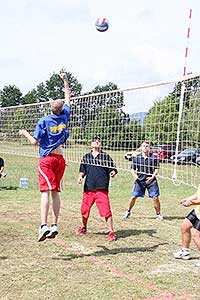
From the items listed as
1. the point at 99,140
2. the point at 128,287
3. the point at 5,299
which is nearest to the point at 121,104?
the point at 99,140

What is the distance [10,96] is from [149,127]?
8895 centimetres

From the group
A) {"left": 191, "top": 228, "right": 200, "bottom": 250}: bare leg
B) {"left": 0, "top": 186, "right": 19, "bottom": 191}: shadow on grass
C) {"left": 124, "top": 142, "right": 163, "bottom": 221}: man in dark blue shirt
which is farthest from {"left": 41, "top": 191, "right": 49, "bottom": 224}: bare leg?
{"left": 0, "top": 186, "right": 19, "bottom": 191}: shadow on grass

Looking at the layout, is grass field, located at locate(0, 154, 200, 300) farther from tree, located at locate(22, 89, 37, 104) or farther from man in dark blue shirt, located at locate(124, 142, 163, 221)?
tree, located at locate(22, 89, 37, 104)

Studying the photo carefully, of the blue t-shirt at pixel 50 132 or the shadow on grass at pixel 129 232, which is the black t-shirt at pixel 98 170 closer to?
the shadow on grass at pixel 129 232

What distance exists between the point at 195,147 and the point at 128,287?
8.85 feet

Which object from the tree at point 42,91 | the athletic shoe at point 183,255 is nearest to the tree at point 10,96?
the tree at point 42,91

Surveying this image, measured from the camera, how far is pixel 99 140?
9.32 m

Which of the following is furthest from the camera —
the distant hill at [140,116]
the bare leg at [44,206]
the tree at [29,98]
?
the tree at [29,98]

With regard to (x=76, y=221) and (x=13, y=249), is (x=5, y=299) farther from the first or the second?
(x=76, y=221)

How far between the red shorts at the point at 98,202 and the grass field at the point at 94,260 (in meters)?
0.47

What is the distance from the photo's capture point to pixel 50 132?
750 cm

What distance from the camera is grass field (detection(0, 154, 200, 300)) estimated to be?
19.5ft

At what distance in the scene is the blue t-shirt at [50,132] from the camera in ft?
24.5

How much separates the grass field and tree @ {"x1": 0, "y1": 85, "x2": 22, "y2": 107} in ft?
277
